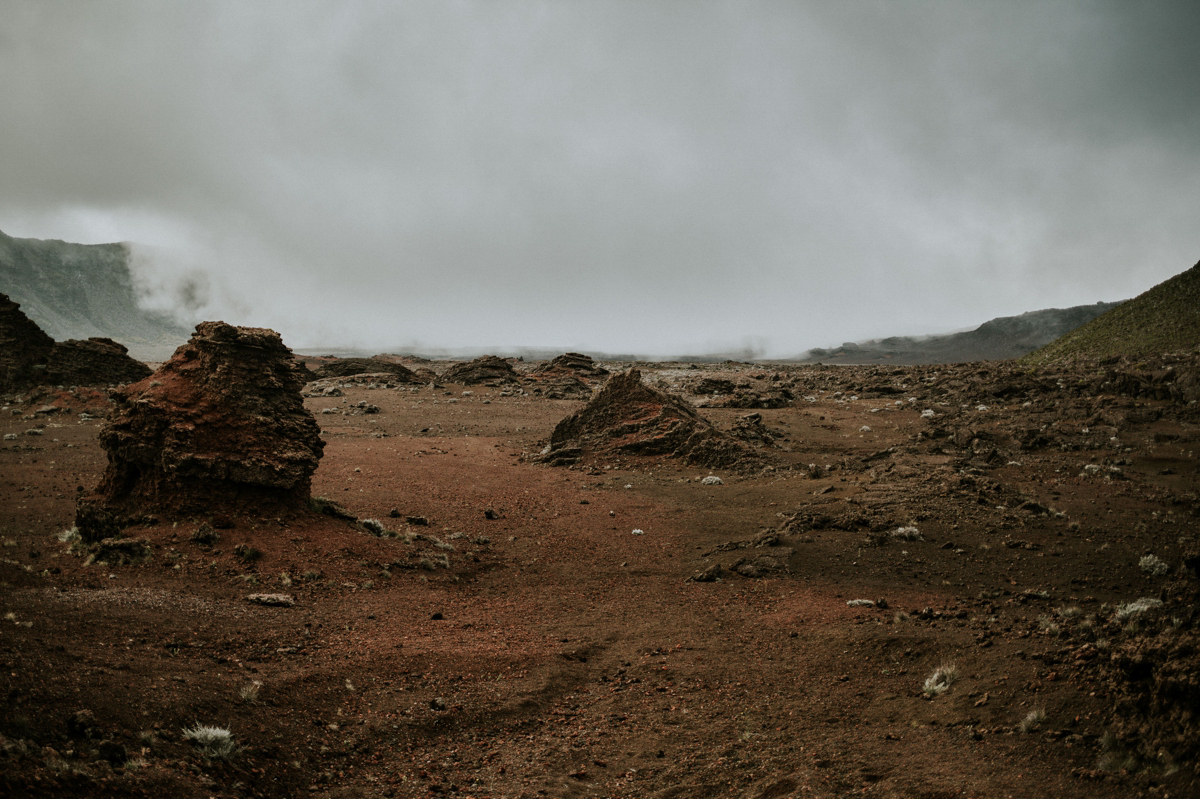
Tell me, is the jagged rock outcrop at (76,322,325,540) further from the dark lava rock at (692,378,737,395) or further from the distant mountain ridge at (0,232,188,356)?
the distant mountain ridge at (0,232,188,356)

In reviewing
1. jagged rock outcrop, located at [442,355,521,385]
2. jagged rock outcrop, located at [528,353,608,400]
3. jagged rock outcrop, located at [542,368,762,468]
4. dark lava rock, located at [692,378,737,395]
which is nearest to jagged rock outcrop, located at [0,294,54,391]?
jagged rock outcrop, located at [442,355,521,385]

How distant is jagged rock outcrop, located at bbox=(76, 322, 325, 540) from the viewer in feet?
30.8

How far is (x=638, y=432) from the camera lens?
18484 millimetres

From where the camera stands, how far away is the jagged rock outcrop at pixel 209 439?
9.40 m

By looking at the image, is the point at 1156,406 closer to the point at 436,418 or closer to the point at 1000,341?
the point at 436,418

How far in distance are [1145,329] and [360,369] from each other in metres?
49.9

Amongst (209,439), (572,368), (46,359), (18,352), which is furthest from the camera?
(572,368)

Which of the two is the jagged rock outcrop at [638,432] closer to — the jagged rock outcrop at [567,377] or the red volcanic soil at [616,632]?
the red volcanic soil at [616,632]

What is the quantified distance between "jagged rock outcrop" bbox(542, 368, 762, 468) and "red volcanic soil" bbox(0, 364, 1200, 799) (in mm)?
1330

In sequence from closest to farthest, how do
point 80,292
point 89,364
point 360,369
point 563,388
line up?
point 89,364 → point 563,388 → point 360,369 → point 80,292

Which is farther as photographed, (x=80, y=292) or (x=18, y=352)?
(x=80, y=292)

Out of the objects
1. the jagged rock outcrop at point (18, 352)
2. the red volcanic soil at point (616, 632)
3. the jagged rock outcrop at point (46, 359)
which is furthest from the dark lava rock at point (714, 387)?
the jagged rock outcrop at point (18, 352)

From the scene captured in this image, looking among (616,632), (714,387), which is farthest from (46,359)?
(616,632)

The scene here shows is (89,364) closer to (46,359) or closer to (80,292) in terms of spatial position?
(46,359)
